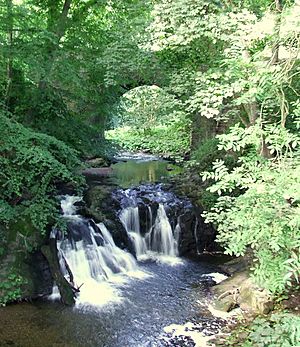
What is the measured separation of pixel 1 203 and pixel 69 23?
Answer: 14.0ft

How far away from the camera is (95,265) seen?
7.69 metres

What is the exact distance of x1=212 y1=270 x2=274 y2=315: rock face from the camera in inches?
225

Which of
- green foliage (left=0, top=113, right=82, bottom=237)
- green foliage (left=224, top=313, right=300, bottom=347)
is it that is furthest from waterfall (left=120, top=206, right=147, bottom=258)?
green foliage (left=224, top=313, right=300, bottom=347)

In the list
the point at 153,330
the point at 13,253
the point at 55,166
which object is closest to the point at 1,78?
the point at 55,166

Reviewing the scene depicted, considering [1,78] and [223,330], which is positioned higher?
[1,78]

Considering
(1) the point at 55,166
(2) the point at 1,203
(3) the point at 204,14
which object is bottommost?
(2) the point at 1,203

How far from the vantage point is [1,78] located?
7145mm

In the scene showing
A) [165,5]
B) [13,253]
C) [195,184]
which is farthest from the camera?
[195,184]

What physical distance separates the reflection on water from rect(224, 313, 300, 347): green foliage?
6.50 meters

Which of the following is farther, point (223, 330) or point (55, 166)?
point (55, 166)

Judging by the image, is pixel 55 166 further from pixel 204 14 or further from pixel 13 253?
pixel 204 14

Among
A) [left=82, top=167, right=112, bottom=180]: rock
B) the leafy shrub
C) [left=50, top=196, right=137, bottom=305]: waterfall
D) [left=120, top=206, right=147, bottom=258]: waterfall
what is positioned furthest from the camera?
[left=82, top=167, right=112, bottom=180]: rock

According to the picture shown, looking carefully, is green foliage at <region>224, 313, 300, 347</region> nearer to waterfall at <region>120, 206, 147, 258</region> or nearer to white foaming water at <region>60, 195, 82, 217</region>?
waterfall at <region>120, 206, 147, 258</region>

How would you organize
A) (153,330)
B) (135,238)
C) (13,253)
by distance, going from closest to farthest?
(153,330)
(13,253)
(135,238)
